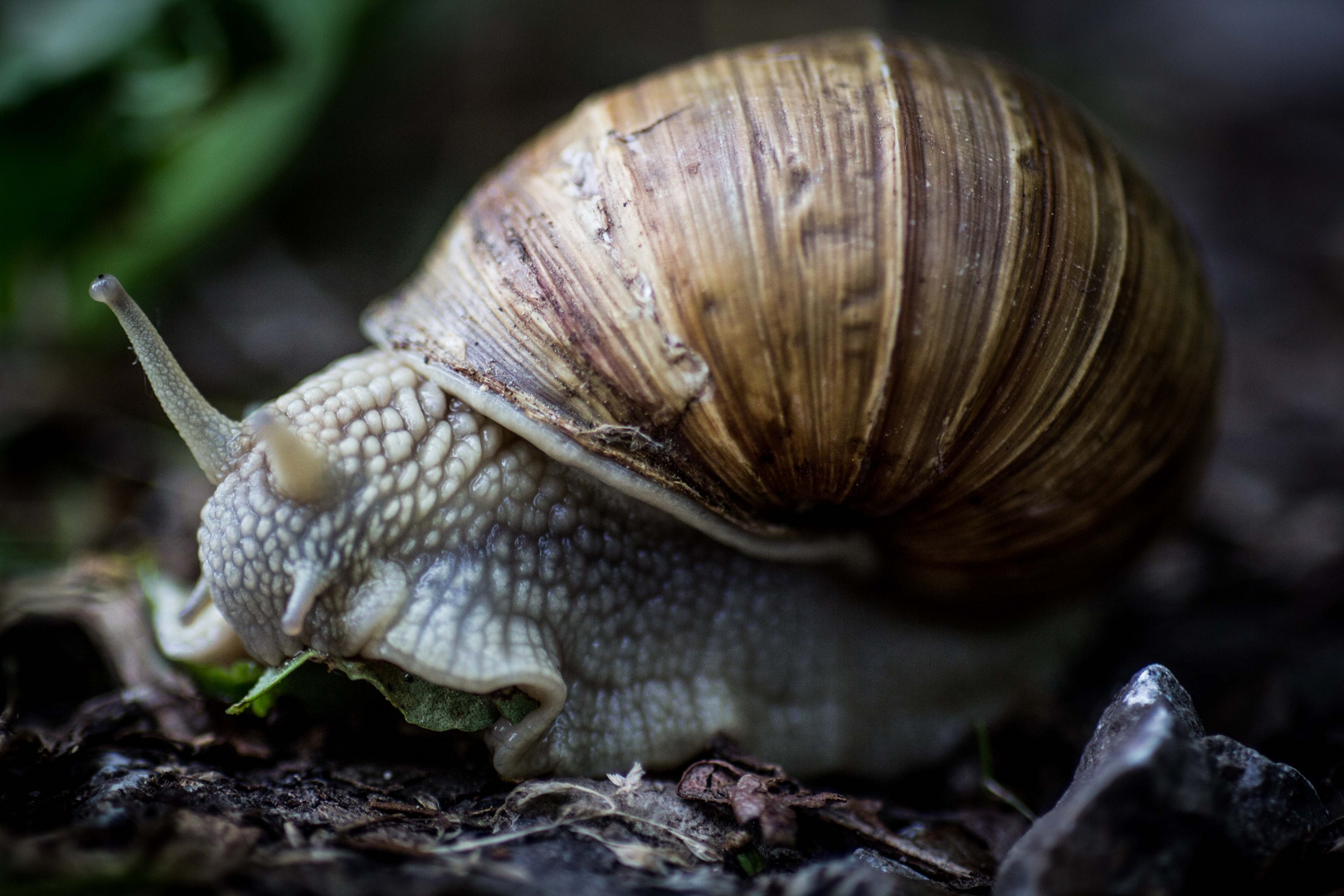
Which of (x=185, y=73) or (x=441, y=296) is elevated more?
(x=185, y=73)

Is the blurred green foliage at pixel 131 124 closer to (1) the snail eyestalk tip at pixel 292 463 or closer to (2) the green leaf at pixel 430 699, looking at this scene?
(1) the snail eyestalk tip at pixel 292 463

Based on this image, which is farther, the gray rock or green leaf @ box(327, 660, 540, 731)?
green leaf @ box(327, 660, 540, 731)

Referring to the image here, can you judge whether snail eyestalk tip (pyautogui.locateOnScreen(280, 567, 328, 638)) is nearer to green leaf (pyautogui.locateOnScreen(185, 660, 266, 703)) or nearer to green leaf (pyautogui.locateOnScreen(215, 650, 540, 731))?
green leaf (pyautogui.locateOnScreen(215, 650, 540, 731))

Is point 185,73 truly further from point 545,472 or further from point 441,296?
point 545,472

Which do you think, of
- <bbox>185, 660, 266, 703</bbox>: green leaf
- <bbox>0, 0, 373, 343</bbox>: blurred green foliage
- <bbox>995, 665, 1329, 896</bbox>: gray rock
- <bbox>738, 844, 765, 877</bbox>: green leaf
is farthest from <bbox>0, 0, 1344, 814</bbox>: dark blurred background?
<bbox>738, 844, 765, 877</bbox>: green leaf

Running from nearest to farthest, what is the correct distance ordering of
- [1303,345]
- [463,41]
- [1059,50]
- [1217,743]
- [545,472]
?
1. [1217,743]
2. [545,472]
3. [1303,345]
4. [463,41]
5. [1059,50]

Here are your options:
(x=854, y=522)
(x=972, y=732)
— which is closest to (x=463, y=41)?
(x=854, y=522)

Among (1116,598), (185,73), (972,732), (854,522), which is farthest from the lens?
(185,73)

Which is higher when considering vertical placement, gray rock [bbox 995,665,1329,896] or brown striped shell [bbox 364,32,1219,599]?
brown striped shell [bbox 364,32,1219,599]
